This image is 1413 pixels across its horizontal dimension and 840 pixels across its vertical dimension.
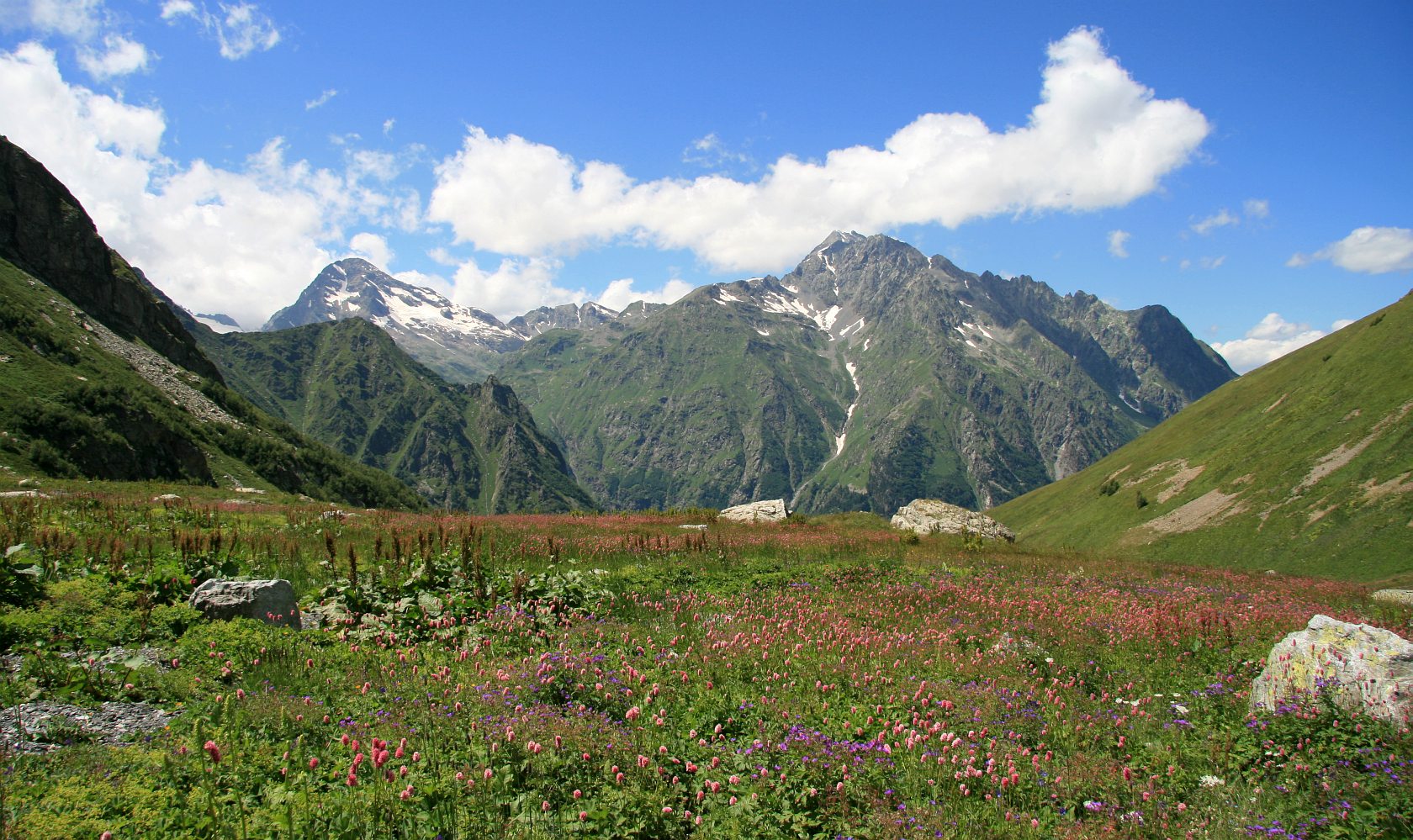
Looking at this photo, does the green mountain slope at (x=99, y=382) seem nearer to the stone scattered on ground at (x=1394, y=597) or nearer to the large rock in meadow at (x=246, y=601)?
→ the large rock in meadow at (x=246, y=601)

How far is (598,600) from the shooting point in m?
13.1

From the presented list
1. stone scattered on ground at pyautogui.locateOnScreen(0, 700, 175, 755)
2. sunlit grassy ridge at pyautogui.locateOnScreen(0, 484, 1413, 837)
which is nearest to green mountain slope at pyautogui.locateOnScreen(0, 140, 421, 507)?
sunlit grassy ridge at pyautogui.locateOnScreen(0, 484, 1413, 837)

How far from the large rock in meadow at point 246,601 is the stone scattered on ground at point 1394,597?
2917 cm

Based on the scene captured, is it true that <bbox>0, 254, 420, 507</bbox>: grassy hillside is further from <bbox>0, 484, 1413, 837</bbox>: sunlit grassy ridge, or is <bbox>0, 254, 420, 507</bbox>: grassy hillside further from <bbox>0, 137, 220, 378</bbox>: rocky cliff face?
<bbox>0, 484, 1413, 837</bbox>: sunlit grassy ridge

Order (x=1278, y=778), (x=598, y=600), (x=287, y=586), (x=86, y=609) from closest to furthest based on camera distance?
(x=1278, y=778), (x=86, y=609), (x=287, y=586), (x=598, y=600)

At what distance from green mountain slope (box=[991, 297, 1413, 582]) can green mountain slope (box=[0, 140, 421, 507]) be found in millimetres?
87709

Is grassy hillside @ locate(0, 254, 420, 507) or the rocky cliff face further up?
the rocky cliff face

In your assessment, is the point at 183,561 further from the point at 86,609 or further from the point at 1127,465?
the point at 1127,465

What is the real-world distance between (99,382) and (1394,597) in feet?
345

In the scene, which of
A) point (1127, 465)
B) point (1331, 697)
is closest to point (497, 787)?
point (1331, 697)

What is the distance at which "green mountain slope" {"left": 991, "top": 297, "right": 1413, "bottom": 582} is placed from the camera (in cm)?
6894

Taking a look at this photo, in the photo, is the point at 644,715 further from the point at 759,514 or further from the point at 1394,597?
the point at 759,514

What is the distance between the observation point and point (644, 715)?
8.34 m

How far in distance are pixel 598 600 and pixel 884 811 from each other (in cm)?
774
